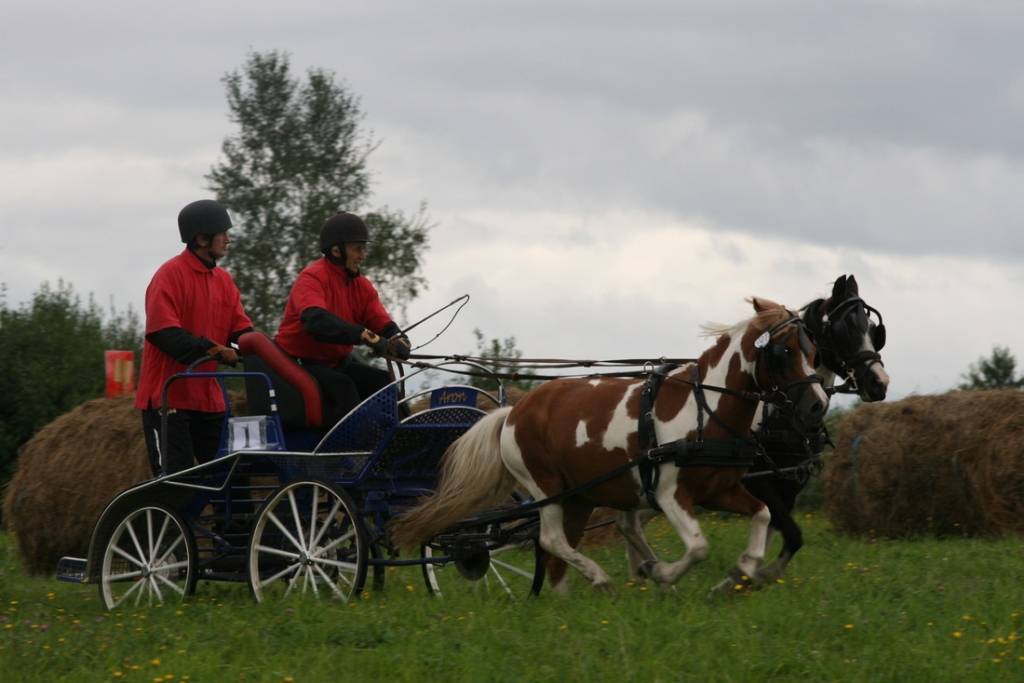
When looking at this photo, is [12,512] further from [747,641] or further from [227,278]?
[747,641]

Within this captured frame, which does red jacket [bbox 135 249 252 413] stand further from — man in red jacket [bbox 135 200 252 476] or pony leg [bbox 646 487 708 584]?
pony leg [bbox 646 487 708 584]

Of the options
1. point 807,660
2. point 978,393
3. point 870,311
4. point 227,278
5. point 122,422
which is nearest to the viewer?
point 807,660

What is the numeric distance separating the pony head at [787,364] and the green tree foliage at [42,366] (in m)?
12.4

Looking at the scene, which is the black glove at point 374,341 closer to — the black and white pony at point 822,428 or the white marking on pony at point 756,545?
the black and white pony at point 822,428

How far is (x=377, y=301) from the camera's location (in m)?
8.89

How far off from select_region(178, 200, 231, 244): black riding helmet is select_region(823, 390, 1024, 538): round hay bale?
6.07 meters

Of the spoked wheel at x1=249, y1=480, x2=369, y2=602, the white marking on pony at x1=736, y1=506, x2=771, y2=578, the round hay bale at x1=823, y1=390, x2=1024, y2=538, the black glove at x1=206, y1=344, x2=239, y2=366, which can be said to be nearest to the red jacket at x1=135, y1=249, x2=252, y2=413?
the black glove at x1=206, y1=344, x2=239, y2=366

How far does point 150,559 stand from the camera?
8320mm

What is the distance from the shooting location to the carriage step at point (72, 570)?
332 inches

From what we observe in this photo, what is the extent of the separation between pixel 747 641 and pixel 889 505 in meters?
6.19

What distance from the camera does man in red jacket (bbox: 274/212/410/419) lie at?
820 centimetres

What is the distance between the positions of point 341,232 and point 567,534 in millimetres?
2260

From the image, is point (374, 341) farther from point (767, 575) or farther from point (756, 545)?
point (767, 575)

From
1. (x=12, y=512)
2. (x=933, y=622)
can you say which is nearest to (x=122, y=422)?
(x=12, y=512)
